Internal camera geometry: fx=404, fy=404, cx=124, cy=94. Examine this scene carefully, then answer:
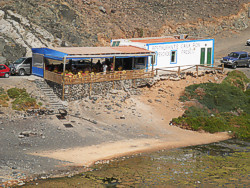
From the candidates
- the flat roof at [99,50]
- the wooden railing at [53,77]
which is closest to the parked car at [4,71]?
the wooden railing at [53,77]

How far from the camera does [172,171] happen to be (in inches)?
979

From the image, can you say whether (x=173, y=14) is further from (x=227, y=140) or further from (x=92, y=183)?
(x=92, y=183)

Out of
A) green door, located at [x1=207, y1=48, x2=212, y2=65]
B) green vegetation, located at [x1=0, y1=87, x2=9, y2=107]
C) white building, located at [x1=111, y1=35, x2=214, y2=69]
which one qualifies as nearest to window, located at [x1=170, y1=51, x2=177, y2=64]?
white building, located at [x1=111, y1=35, x2=214, y2=69]

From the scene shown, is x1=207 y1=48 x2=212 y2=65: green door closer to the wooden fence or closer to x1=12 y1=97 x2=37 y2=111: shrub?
the wooden fence

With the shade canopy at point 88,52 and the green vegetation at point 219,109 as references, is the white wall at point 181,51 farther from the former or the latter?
the green vegetation at point 219,109

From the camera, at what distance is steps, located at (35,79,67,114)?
32903mm

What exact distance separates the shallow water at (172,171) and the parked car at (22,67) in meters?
15.2

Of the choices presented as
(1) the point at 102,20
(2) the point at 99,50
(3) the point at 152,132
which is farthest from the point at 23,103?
(1) the point at 102,20

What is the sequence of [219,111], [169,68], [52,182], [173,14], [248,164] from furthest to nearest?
[173,14] < [169,68] < [219,111] < [248,164] < [52,182]

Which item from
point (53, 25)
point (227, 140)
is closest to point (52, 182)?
point (227, 140)

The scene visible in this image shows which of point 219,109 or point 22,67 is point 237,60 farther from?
point 22,67

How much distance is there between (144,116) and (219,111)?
7.88m

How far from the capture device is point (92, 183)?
22453 mm

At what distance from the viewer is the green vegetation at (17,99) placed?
31.5 metres
